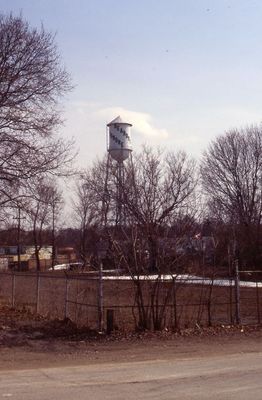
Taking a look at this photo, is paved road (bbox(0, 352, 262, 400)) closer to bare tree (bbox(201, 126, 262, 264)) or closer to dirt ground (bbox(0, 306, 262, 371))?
dirt ground (bbox(0, 306, 262, 371))

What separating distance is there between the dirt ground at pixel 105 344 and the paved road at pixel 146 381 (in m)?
0.87

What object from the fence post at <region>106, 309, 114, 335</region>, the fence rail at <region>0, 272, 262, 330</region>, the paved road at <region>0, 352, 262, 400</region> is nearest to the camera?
the paved road at <region>0, 352, 262, 400</region>

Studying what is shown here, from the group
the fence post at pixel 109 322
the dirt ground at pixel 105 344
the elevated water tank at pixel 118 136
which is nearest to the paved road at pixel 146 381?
the dirt ground at pixel 105 344

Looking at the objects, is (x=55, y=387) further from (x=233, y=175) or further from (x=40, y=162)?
(x=233, y=175)

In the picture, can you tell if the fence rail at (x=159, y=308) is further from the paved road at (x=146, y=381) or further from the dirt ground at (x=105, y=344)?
the paved road at (x=146, y=381)

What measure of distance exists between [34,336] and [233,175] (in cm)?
4704

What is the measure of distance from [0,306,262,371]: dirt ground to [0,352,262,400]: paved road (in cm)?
87

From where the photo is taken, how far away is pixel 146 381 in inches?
362

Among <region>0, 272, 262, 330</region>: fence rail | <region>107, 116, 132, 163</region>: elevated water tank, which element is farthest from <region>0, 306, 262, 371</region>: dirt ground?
<region>107, 116, 132, 163</region>: elevated water tank

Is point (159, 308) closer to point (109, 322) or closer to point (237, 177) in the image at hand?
point (109, 322)

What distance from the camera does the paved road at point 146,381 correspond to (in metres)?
8.12

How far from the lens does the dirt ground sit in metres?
12.0

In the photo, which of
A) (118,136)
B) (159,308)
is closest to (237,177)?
(118,136)

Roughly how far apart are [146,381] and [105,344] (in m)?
4.40
